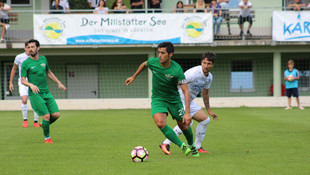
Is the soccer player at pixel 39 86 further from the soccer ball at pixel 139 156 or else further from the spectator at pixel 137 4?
the spectator at pixel 137 4

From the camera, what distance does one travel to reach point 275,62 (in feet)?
80.3

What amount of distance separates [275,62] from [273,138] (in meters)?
14.7

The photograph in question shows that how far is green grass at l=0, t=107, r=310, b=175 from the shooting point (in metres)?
6.62

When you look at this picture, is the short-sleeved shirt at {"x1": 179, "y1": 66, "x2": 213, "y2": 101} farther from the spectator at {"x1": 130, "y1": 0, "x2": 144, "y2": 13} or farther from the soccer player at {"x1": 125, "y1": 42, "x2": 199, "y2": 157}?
the spectator at {"x1": 130, "y1": 0, "x2": 144, "y2": 13}

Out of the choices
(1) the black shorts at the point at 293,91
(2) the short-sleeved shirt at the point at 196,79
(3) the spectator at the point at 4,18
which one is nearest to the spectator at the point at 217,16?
(1) the black shorts at the point at 293,91

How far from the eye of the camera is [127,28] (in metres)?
23.0

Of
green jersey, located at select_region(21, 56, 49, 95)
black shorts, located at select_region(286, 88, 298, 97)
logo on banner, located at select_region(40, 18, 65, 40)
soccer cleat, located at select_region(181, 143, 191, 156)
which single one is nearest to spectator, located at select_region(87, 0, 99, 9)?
logo on banner, located at select_region(40, 18, 65, 40)

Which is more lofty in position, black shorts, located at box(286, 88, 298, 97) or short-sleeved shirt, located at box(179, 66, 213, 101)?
short-sleeved shirt, located at box(179, 66, 213, 101)

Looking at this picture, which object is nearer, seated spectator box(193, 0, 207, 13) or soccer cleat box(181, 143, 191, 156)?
soccer cleat box(181, 143, 191, 156)

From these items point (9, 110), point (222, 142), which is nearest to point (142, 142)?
point (222, 142)

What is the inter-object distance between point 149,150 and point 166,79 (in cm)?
170

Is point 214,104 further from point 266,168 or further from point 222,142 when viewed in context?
point 266,168

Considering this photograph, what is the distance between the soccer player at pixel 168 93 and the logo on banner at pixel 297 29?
16.7 m

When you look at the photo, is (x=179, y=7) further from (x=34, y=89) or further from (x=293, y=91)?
(x=34, y=89)
